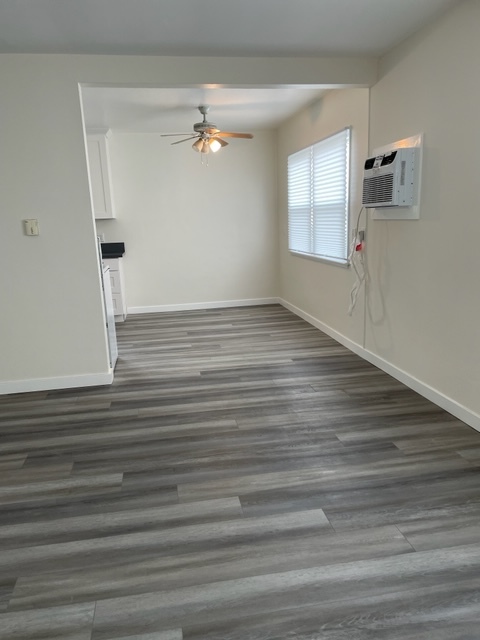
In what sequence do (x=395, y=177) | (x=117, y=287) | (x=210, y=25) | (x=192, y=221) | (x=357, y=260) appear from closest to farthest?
(x=210, y=25) → (x=395, y=177) → (x=357, y=260) → (x=117, y=287) → (x=192, y=221)

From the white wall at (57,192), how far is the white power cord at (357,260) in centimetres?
124

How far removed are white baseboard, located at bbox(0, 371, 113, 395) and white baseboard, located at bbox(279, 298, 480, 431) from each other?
2.28 meters

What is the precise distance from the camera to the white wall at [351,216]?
3.99 meters

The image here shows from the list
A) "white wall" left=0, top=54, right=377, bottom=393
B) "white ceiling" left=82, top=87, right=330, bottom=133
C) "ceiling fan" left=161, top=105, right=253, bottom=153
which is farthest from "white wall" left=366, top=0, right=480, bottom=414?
"ceiling fan" left=161, top=105, right=253, bottom=153

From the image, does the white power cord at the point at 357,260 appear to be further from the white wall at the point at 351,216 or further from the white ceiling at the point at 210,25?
the white ceiling at the point at 210,25

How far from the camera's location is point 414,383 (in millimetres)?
3305

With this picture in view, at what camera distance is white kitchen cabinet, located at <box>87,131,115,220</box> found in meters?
5.79

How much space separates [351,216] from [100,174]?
3.55m

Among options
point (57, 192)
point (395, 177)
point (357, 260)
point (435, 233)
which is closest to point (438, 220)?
point (435, 233)

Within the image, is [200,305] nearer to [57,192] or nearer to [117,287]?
[117,287]

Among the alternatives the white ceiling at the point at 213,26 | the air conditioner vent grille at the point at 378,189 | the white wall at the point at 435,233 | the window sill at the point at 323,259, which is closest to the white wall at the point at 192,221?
the window sill at the point at 323,259

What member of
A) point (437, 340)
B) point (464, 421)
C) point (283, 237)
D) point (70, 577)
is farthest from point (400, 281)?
point (283, 237)

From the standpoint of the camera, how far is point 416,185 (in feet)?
10.1

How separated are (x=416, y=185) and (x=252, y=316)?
329 centimetres
